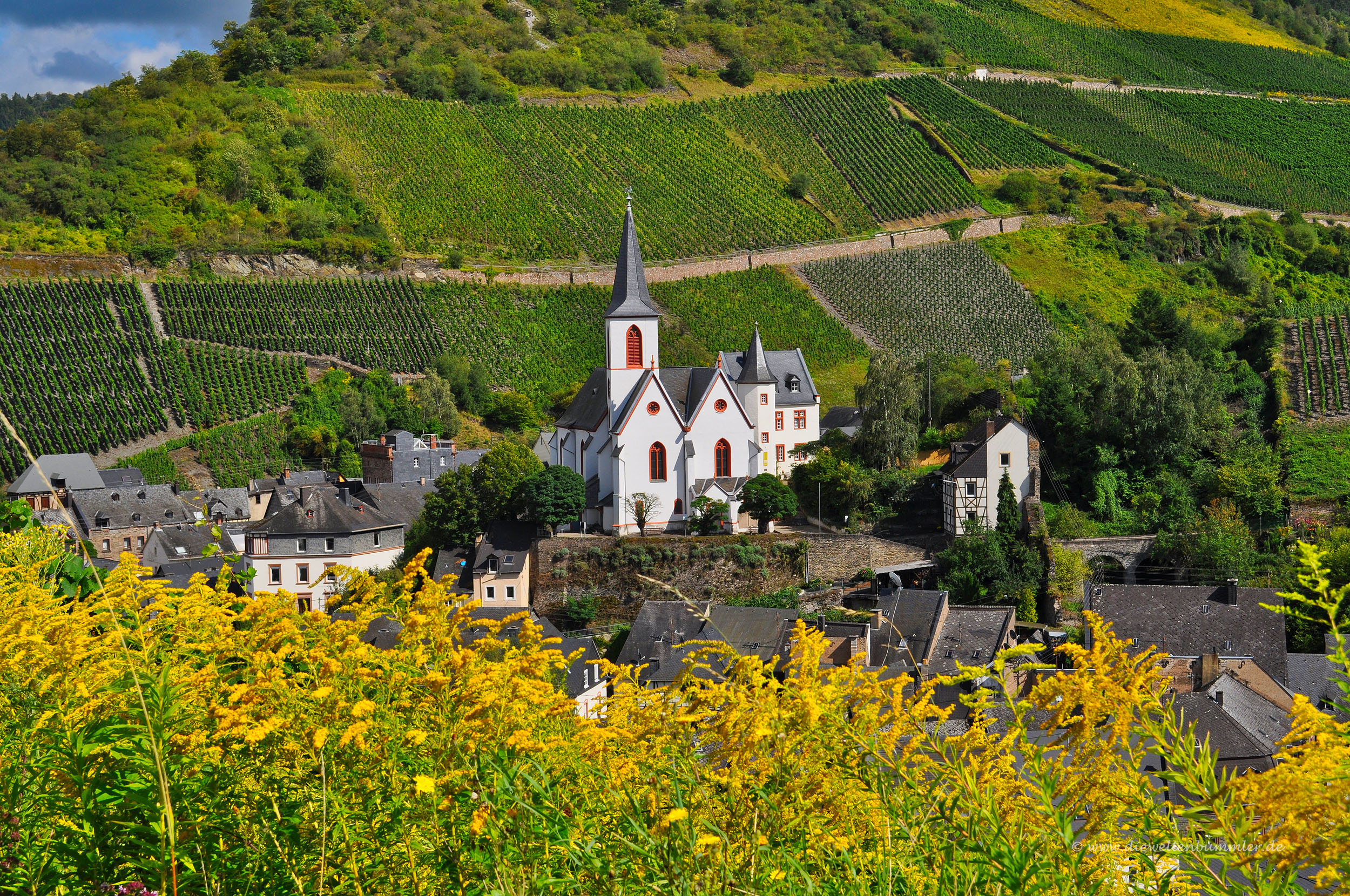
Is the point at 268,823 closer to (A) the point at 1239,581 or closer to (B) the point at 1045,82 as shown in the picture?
(A) the point at 1239,581

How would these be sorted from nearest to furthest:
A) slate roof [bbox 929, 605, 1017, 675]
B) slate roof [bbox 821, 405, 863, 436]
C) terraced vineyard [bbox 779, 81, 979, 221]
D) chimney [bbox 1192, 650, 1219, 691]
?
chimney [bbox 1192, 650, 1219, 691], slate roof [bbox 929, 605, 1017, 675], slate roof [bbox 821, 405, 863, 436], terraced vineyard [bbox 779, 81, 979, 221]

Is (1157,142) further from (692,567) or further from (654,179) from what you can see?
(692,567)

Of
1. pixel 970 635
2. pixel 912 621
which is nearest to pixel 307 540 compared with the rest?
pixel 912 621

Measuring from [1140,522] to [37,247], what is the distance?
2210 inches

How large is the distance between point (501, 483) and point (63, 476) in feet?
66.1

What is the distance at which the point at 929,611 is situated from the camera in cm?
3120

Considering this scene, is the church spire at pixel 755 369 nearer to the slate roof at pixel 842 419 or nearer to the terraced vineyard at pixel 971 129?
the slate roof at pixel 842 419

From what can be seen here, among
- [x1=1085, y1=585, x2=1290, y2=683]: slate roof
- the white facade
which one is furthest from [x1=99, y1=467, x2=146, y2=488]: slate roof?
[x1=1085, y1=585, x2=1290, y2=683]: slate roof

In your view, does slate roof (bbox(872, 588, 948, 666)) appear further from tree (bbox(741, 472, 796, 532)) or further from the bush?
the bush

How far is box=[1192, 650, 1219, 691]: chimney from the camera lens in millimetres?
27297

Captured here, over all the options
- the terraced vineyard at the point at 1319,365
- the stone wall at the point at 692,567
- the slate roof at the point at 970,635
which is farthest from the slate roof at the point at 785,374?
the terraced vineyard at the point at 1319,365

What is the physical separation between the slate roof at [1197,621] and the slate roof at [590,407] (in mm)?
17708

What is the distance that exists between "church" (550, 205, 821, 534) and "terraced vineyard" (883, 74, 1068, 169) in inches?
2338

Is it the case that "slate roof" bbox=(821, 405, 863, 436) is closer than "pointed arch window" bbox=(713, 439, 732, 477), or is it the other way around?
"pointed arch window" bbox=(713, 439, 732, 477)
